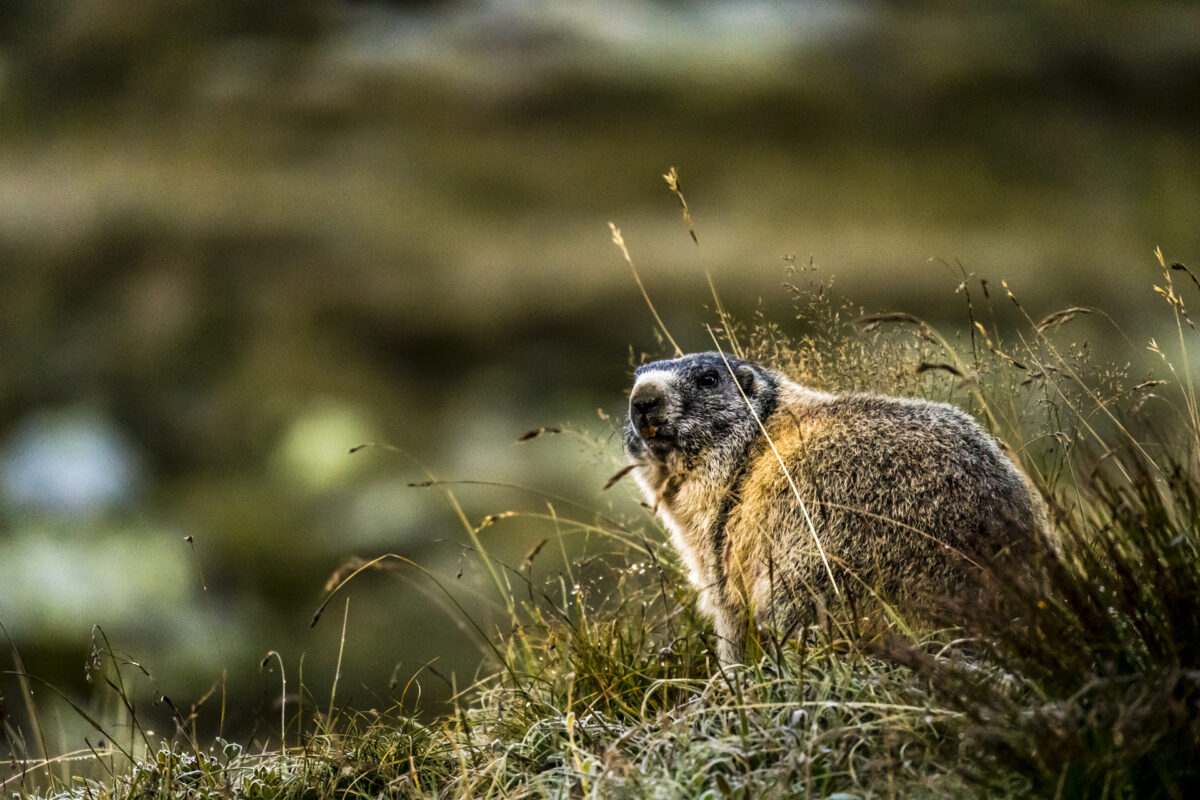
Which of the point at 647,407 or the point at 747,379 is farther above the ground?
the point at 747,379

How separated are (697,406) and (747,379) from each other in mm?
273

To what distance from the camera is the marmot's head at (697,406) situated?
4219 millimetres

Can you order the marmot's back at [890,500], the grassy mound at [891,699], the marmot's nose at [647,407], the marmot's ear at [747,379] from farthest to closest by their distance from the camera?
the marmot's ear at [747,379], the marmot's nose at [647,407], the marmot's back at [890,500], the grassy mound at [891,699]

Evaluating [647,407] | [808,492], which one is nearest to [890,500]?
[808,492]

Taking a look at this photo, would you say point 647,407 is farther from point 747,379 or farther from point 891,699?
point 891,699

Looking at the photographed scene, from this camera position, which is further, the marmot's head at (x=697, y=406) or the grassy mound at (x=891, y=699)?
the marmot's head at (x=697, y=406)

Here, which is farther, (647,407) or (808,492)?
(647,407)

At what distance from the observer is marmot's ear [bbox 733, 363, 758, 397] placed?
Result: 432 cm

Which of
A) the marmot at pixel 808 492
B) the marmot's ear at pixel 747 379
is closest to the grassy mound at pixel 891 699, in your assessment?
the marmot at pixel 808 492

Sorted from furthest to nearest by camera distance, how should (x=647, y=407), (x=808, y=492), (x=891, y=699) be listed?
(x=647, y=407), (x=808, y=492), (x=891, y=699)

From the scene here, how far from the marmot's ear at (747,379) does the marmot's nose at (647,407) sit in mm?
388

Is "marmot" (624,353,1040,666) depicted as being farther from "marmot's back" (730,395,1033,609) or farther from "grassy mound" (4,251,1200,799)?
"grassy mound" (4,251,1200,799)

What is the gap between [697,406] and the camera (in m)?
4.28

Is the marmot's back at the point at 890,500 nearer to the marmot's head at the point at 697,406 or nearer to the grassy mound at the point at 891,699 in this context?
the grassy mound at the point at 891,699
